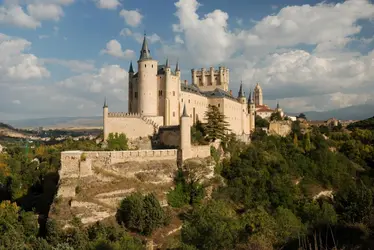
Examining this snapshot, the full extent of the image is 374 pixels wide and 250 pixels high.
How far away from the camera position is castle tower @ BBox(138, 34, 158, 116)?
44.4 meters

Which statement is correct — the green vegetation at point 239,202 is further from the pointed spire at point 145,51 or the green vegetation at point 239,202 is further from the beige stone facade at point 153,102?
the pointed spire at point 145,51

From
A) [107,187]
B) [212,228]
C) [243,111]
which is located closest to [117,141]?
[107,187]

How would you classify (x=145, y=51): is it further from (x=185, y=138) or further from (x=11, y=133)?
(x=11, y=133)

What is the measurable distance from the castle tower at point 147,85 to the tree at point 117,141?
4171 millimetres

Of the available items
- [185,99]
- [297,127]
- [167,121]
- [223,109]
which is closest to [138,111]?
[167,121]

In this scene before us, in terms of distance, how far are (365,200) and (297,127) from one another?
30.8 m

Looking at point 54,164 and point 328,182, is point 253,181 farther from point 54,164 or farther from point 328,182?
point 54,164

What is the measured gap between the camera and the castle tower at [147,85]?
44438 millimetres

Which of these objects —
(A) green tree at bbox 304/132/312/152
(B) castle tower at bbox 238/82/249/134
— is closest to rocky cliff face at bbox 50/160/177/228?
(B) castle tower at bbox 238/82/249/134

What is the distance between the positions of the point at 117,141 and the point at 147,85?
7667mm

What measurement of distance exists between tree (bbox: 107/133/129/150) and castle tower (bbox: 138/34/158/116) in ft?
13.7

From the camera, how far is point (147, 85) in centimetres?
4466

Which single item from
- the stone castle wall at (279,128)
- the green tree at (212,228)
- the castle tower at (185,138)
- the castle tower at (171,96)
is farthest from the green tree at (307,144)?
the castle tower at (185,138)

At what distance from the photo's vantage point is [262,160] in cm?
4688
